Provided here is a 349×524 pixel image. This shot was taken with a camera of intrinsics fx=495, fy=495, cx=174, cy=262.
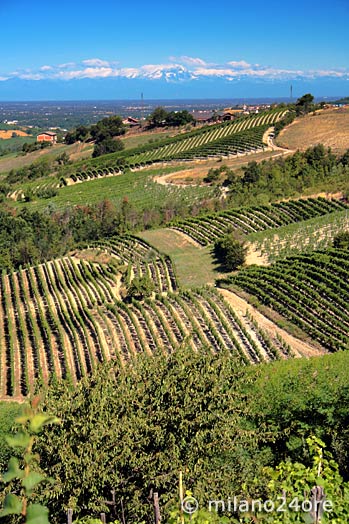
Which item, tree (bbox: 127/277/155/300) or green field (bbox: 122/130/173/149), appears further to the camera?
green field (bbox: 122/130/173/149)

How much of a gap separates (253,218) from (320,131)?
29.9m

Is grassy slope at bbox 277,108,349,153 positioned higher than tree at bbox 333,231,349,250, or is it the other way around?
grassy slope at bbox 277,108,349,153

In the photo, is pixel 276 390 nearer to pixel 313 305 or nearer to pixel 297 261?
pixel 313 305

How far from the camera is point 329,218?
117 feet

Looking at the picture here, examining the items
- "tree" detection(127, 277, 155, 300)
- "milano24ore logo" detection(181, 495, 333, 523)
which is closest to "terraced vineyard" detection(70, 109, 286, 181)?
"tree" detection(127, 277, 155, 300)

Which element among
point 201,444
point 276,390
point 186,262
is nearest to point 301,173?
point 186,262

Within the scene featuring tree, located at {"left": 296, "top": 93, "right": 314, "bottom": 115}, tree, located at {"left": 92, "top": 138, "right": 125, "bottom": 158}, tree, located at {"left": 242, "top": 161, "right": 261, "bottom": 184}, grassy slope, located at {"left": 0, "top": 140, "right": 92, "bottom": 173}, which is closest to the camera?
tree, located at {"left": 242, "top": 161, "right": 261, "bottom": 184}

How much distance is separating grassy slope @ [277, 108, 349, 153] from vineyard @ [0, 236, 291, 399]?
112 ft

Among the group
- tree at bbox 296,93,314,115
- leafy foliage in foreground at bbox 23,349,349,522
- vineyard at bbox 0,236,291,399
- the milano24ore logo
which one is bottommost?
vineyard at bbox 0,236,291,399

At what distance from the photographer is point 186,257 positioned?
34000mm

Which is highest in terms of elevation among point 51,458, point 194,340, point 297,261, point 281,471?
point 281,471

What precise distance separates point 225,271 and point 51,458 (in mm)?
23841

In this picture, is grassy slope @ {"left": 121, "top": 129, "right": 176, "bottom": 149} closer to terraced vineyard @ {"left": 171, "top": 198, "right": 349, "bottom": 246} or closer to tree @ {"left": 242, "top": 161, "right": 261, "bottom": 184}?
tree @ {"left": 242, "top": 161, "right": 261, "bottom": 184}

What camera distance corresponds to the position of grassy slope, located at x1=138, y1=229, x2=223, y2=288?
100ft
